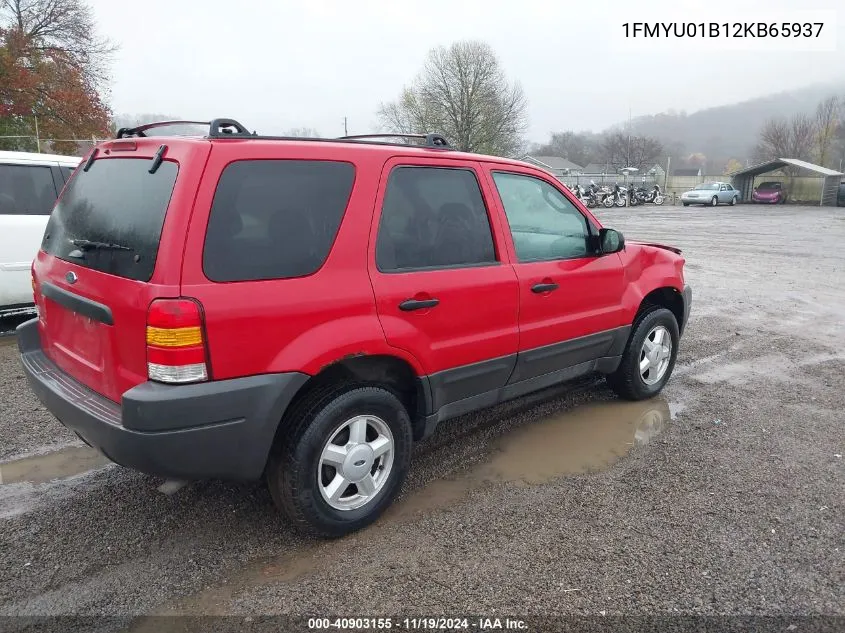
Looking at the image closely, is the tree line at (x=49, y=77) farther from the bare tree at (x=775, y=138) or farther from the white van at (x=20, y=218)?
the bare tree at (x=775, y=138)

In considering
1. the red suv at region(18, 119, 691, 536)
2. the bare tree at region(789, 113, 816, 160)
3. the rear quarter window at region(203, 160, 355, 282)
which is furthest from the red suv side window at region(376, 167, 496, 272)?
the bare tree at region(789, 113, 816, 160)

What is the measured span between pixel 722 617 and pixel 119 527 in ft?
9.10

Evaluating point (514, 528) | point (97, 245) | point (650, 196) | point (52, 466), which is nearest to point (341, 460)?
point (514, 528)

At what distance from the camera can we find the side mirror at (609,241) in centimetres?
404

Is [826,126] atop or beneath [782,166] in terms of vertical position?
atop

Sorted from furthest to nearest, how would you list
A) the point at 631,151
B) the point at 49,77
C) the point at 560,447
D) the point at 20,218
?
the point at 631,151
the point at 49,77
the point at 20,218
the point at 560,447

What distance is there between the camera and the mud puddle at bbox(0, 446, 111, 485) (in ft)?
11.5

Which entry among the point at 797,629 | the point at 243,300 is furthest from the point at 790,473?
A: the point at 243,300

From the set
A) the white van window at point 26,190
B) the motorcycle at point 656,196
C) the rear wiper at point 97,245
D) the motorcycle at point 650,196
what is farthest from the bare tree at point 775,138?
the rear wiper at point 97,245

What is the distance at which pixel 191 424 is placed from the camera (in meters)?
2.41

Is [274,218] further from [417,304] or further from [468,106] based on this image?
[468,106]

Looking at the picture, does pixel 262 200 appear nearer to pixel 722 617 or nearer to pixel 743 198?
pixel 722 617

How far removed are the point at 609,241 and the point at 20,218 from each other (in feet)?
17.9

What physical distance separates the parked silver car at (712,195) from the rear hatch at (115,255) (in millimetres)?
40549
